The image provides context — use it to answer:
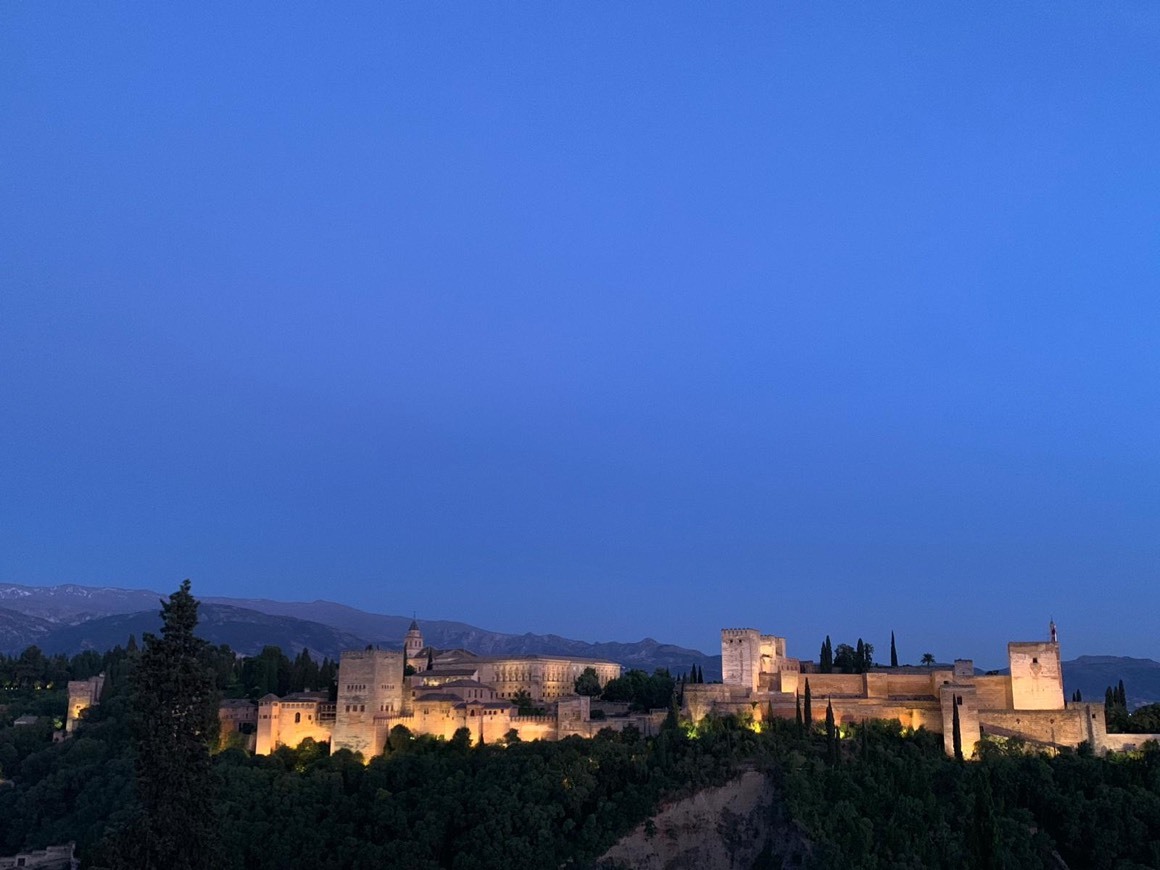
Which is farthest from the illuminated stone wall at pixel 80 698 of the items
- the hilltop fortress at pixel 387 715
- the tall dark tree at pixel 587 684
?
the tall dark tree at pixel 587 684

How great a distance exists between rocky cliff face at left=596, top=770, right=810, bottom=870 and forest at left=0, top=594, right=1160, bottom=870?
1.12 feet

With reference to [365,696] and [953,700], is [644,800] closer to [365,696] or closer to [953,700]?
[953,700]

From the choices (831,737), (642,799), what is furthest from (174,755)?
(831,737)

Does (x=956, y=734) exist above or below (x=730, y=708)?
below

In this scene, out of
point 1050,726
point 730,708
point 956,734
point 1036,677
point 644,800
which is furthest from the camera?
point 730,708

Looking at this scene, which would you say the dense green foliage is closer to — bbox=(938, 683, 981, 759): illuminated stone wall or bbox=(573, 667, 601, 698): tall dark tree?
bbox=(573, 667, 601, 698): tall dark tree

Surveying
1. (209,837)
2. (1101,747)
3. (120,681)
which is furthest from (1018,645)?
(120,681)

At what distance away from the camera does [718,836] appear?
49.0m

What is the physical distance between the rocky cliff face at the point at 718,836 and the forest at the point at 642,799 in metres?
0.34

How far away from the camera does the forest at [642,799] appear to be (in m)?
45.2

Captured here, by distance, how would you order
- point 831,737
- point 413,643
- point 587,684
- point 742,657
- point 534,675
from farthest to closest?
point 413,643 → point 587,684 → point 534,675 → point 742,657 → point 831,737

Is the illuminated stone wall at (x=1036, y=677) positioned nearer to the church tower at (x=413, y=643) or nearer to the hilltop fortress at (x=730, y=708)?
the hilltop fortress at (x=730, y=708)

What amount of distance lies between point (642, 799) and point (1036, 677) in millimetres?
20747

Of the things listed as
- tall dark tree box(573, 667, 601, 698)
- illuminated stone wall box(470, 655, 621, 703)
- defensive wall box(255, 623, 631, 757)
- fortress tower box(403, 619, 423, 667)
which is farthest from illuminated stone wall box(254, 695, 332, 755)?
fortress tower box(403, 619, 423, 667)
